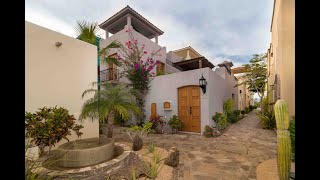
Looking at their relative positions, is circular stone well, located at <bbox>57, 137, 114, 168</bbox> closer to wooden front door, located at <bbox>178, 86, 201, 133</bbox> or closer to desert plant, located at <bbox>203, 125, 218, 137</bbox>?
desert plant, located at <bbox>203, 125, 218, 137</bbox>

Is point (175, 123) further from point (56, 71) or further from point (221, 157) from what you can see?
point (56, 71)

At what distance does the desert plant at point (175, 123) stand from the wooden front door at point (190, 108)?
0.32m

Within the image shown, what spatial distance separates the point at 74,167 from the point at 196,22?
7767 mm

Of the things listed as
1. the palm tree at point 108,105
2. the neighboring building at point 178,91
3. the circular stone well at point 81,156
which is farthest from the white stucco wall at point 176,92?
the circular stone well at point 81,156

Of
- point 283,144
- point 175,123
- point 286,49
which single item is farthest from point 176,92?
point 283,144

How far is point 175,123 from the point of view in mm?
7875

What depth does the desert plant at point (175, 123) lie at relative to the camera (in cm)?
785

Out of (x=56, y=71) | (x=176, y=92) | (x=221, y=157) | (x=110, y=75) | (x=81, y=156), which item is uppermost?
(x=110, y=75)

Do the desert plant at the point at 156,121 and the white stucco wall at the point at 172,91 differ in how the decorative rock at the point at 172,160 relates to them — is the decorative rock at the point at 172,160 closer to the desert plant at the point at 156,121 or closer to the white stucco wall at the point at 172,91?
the white stucco wall at the point at 172,91

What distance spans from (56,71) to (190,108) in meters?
6.16
